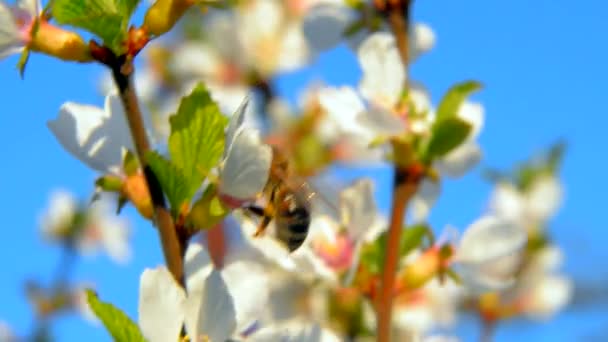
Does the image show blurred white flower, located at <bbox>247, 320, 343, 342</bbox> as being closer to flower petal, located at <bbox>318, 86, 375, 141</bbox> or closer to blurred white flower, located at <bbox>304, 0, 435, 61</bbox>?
flower petal, located at <bbox>318, 86, 375, 141</bbox>

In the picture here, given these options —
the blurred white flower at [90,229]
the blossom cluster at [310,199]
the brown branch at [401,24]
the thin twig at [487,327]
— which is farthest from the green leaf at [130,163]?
the blurred white flower at [90,229]

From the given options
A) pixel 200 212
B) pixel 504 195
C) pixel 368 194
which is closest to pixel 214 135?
pixel 200 212

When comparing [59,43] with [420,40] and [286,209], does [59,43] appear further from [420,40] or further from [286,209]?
[420,40]

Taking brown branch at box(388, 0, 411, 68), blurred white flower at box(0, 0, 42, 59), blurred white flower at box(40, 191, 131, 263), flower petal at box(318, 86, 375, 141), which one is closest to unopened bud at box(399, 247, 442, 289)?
flower petal at box(318, 86, 375, 141)

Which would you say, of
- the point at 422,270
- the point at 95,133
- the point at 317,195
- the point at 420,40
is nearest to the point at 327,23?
the point at 420,40

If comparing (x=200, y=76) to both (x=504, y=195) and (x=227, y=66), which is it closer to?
(x=227, y=66)

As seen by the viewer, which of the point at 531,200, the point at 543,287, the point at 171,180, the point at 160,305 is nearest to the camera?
the point at 160,305
